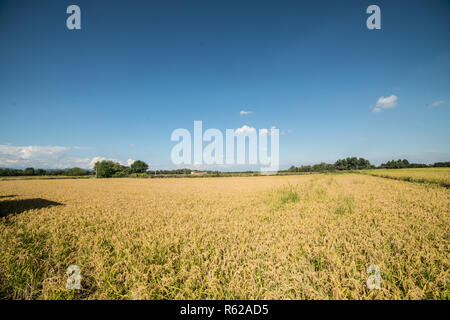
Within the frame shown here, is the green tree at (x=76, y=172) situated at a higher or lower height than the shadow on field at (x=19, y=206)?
lower

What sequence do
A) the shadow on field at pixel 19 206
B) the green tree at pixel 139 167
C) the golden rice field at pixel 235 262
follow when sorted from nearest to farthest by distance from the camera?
the golden rice field at pixel 235 262
the shadow on field at pixel 19 206
the green tree at pixel 139 167

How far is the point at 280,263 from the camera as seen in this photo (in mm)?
2604

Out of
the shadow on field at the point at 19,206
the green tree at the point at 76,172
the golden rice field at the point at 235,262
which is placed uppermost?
the golden rice field at the point at 235,262

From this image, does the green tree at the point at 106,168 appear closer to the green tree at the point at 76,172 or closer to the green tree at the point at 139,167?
the green tree at the point at 139,167

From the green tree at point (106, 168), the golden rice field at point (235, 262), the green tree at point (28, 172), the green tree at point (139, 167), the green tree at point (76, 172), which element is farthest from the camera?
the green tree at point (139, 167)

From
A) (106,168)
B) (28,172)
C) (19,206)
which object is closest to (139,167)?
(106,168)

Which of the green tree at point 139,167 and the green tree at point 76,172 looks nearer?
the green tree at point 76,172

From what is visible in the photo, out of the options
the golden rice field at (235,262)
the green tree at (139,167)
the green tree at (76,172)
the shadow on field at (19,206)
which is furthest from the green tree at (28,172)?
the golden rice field at (235,262)

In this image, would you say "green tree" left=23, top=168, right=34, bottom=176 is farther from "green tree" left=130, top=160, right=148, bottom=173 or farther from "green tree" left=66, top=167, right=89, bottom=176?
"green tree" left=130, top=160, right=148, bottom=173
